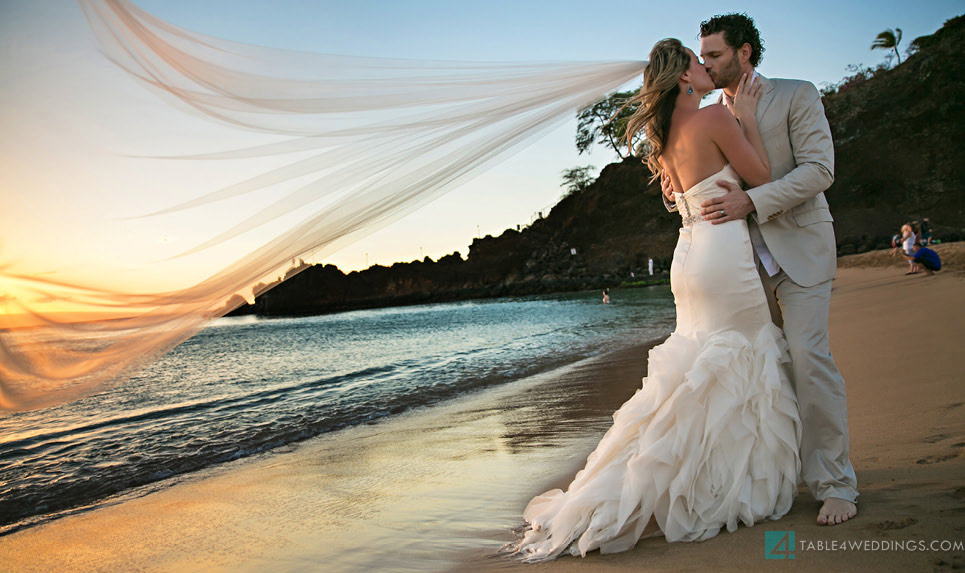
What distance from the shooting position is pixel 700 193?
9.74 feet

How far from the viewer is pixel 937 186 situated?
37938 mm

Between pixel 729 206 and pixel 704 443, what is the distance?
111cm

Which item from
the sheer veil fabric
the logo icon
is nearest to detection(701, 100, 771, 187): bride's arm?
the sheer veil fabric

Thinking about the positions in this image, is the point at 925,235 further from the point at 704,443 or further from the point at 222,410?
the point at 704,443

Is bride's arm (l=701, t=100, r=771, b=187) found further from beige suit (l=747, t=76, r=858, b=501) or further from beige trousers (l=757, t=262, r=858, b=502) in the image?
beige trousers (l=757, t=262, r=858, b=502)

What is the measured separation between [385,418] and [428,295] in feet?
231

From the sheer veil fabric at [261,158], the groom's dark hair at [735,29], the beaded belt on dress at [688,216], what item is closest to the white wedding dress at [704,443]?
the beaded belt on dress at [688,216]

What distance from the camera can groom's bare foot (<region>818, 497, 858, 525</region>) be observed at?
8.07 feet

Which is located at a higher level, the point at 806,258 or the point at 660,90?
→ the point at 660,90

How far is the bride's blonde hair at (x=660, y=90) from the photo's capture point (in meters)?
2.86

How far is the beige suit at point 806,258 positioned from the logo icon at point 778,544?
33 cm

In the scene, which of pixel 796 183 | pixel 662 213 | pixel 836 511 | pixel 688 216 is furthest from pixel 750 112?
pixel 662 213

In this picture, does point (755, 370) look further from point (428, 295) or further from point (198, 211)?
point (428, 295)

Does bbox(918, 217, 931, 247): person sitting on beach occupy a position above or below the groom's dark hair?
below
